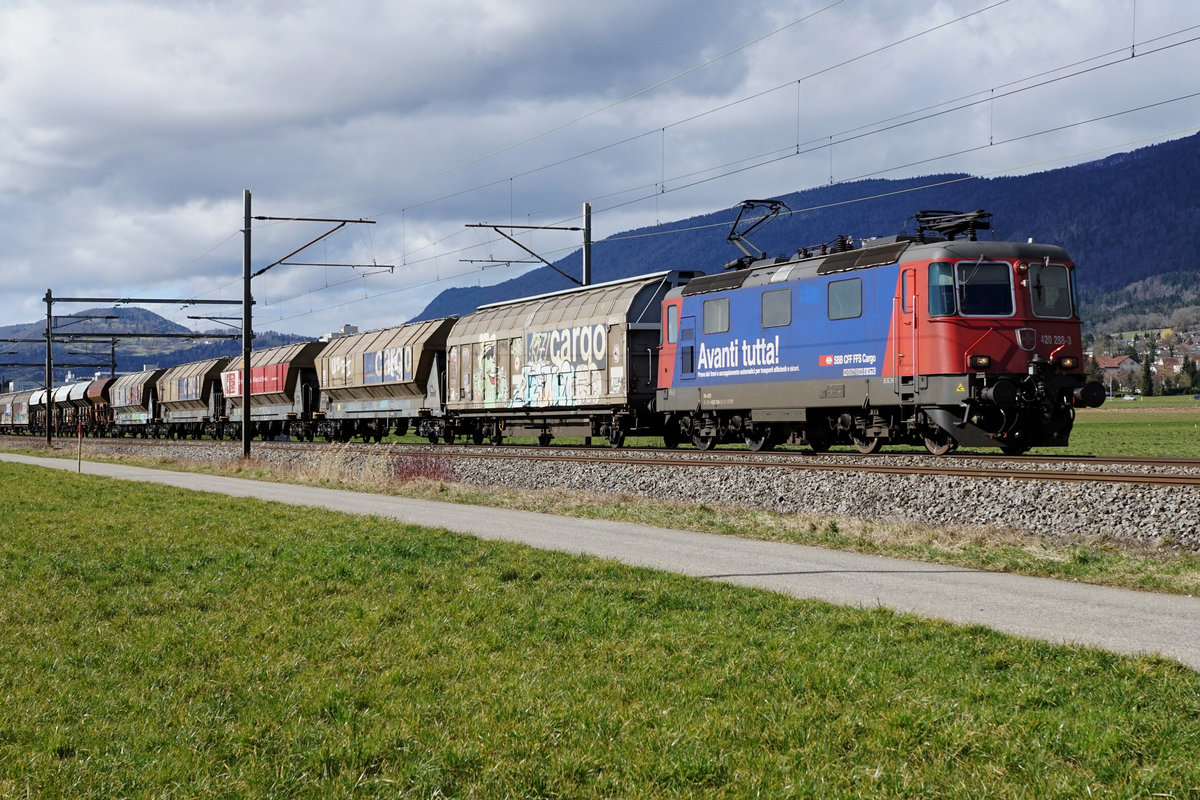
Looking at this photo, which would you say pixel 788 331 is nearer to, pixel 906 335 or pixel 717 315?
pixel 717 315

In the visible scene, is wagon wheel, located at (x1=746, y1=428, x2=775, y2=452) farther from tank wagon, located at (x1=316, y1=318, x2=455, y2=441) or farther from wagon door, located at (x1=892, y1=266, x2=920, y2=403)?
tank wagon, located at (x1=316, y1=318, x2=455, y2=441)

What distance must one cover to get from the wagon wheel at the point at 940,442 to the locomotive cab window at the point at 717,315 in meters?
5.43

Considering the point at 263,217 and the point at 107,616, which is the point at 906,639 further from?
the point at 263,217

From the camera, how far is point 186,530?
14383mm

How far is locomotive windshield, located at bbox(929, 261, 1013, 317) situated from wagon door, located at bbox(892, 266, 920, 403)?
0.37m

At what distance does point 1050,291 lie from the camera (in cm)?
1950

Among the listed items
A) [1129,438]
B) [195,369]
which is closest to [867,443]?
[1129,438]

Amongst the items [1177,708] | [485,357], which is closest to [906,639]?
[1177,708]

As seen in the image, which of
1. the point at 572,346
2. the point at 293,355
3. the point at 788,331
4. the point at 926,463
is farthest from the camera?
the point at 293,355

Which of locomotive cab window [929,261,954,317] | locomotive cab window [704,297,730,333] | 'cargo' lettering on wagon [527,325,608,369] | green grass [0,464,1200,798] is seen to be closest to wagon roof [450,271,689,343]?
'cargo' lettering on wagon [527,325,608,369]

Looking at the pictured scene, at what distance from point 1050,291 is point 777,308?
5.25 metres

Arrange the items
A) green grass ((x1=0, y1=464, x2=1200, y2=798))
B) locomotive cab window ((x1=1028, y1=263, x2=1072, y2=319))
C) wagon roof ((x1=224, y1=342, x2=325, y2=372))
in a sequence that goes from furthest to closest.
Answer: wagon roof ((x1=224, y1=342, x2=325, y2=372))
locomotive cab window ((x1=1028, y1=263, x2=1072, y2=319))
green grass ((x1=0, y1=464, x2=1200, y2=798))

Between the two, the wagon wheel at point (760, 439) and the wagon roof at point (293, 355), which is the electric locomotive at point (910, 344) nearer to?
the wagon wheel at point (760, 439)

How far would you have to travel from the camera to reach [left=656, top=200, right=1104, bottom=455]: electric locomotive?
18.6 m
